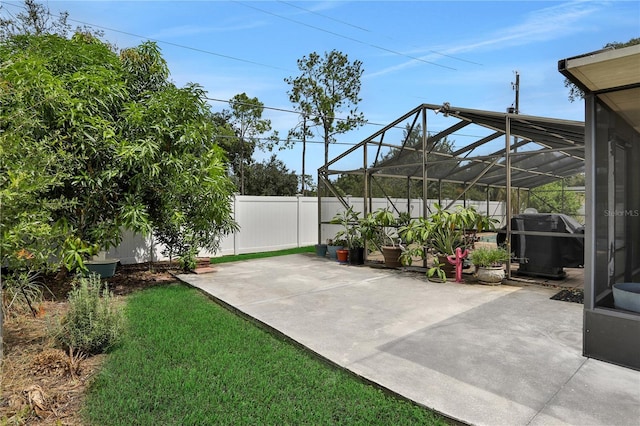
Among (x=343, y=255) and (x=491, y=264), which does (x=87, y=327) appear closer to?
(x=491, y=264)

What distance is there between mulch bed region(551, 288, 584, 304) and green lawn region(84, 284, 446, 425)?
385 centimetres

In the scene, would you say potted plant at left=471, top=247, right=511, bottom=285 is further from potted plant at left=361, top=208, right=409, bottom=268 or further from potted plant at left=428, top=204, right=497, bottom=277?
potted plant at left=361, top=208, right=409, bottom=268

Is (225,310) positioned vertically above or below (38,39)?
below

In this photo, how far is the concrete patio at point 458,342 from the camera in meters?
2.43

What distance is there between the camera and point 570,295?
5.33 m

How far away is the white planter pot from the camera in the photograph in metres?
6.15

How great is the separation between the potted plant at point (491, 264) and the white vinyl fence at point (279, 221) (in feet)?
13.8

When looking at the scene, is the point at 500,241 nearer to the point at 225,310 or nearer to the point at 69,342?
the point at 225,310

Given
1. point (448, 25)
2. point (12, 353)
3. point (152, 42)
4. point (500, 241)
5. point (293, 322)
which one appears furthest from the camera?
point (448, 25)

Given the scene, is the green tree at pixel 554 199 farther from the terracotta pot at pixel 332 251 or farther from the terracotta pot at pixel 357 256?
the terracotta pot at pixel 332 251

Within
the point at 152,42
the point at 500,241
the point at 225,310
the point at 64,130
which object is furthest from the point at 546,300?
the point at 152,42

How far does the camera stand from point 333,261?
9078mm

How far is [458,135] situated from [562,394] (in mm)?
6104

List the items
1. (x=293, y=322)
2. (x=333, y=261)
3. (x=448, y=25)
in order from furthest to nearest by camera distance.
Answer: (x=333, y=261) → (x=448, y=25) → (x=293, y=322)
